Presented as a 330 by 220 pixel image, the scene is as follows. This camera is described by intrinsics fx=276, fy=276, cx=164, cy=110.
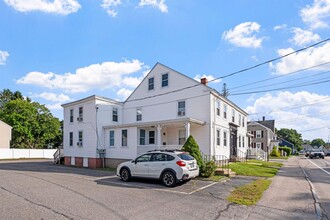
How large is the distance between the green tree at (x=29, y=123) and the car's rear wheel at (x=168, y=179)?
46826 mm

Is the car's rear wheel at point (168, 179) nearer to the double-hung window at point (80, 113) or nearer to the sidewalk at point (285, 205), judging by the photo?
the sidewalk at point (285, 205)

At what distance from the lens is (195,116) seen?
21.6 meters

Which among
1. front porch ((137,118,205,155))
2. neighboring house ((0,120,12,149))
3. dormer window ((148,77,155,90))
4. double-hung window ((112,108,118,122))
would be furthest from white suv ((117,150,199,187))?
neighboring house ((0,120,12,149))

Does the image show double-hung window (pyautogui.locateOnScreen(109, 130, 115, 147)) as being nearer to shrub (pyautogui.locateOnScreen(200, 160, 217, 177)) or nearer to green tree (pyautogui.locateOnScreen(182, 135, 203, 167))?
green tree (pyautogui.locateOnScreen(182, 135, 203, 167))

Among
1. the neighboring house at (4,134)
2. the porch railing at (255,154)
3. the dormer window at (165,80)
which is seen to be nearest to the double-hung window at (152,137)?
the dormer window at (165,80)

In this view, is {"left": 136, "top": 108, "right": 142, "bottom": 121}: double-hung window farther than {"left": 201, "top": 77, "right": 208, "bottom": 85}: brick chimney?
Yes

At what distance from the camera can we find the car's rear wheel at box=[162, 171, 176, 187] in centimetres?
1280

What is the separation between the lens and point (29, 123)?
53469mm

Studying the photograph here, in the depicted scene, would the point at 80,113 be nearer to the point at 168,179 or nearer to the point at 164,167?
the point at 164,167

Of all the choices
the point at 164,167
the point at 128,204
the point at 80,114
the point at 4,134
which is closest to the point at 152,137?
the point at 80,114

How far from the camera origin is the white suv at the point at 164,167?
12812 millimetres

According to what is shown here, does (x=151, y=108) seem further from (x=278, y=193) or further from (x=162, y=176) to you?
(x=278, y=193)

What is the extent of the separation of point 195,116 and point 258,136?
40439 millimetres

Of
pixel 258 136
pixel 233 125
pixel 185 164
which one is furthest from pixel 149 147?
pixel 258 136
